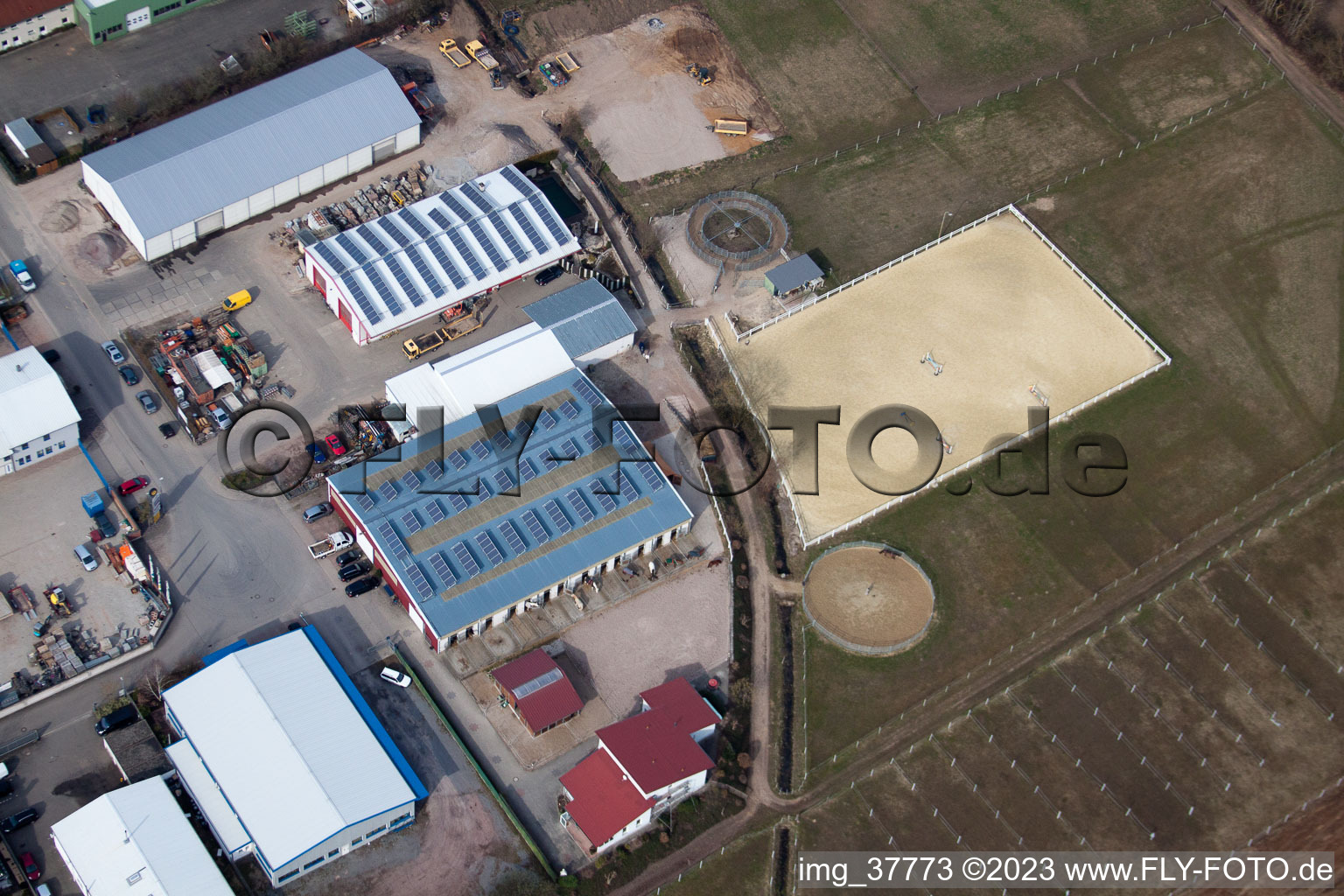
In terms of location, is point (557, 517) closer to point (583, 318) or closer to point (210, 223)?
point (583, 318)

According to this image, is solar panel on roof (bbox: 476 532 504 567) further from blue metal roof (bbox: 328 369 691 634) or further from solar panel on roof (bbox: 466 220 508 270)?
solar panel on roof (bbox: 466 220 508 270)

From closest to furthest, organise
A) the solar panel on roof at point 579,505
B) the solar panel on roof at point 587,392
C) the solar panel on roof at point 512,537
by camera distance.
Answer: the solar panel on roof at point 512,537 < the solar panel on roof at point 579,505 < the solar panel on roof at point 587,392

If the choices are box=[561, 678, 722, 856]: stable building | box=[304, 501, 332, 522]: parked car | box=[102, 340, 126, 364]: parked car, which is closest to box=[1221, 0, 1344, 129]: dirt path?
box=[561, 678, 722, 856]: stable building

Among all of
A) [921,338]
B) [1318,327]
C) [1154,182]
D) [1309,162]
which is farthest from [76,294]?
[1309,162]

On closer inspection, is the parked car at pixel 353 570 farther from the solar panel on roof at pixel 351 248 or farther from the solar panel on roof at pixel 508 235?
the solar panel on roof at pixel 508 235

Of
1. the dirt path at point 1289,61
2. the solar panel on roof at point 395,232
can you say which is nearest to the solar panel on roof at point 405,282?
the solar panel on roof at point 395,232

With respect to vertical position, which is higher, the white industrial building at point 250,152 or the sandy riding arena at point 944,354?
the white industrial building at point 250,152

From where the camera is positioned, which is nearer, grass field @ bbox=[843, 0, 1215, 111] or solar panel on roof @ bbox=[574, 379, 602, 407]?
solar panel on roof @ bbox=[574, 379, 602, 407]
